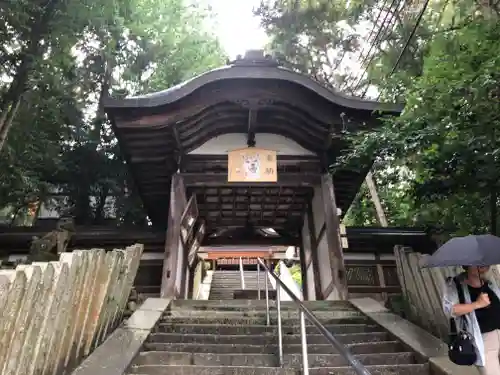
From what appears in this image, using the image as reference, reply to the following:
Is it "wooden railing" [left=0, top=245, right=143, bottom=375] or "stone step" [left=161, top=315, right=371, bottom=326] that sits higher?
"stone step" [left=161, top=315, right=371, bottom=326]

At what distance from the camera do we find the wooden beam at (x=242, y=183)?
8211mm

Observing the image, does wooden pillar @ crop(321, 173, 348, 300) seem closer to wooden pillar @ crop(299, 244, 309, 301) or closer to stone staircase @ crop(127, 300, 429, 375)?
stone staircase @ crop(127, 300, 429, 375)

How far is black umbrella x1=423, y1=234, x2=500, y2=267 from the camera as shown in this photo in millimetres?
2803

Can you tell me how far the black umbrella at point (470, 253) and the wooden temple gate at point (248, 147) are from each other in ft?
10.7

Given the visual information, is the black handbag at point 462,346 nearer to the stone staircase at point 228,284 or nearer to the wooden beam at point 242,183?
the wooden beam at point 242,183

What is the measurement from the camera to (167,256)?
7.07m

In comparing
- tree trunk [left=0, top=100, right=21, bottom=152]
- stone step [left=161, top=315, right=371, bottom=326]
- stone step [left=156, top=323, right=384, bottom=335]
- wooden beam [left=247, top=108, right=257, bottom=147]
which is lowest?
stone step [left=156, top=323, right=384, bottom=335]

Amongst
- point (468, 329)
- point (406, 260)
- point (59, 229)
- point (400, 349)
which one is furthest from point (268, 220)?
point (468, 329)

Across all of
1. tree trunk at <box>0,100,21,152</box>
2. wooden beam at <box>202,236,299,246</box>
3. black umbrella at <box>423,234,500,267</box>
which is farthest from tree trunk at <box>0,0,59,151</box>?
black umbrella at <box>423,234,500,267</box>

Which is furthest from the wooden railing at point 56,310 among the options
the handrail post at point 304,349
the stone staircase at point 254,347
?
the handrail post at point 304,349

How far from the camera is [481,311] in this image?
292cm

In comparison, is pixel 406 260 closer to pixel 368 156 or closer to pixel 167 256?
pixel 368 156

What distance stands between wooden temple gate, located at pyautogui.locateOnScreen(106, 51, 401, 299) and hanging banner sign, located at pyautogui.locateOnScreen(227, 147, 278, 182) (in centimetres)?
2

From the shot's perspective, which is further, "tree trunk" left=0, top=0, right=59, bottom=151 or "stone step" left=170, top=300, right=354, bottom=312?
"tree trunk" left=0, top=0, right=59, bottom=151
